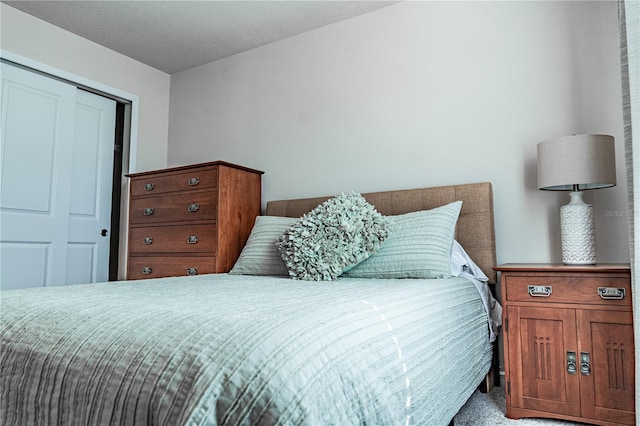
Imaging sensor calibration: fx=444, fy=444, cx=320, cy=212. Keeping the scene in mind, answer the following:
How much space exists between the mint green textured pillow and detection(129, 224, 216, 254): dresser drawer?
1.18m

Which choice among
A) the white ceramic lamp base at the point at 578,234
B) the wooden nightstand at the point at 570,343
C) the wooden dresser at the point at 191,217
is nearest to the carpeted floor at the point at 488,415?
the wooden nightstand at the point at 570,343

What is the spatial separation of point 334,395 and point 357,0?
269 centimetres

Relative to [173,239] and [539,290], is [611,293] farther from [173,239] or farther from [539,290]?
[173,239]

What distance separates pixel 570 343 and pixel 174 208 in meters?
2.56

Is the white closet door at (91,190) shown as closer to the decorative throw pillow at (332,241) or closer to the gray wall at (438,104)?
the gray wall at (438,104)

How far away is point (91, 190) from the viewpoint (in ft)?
11.9

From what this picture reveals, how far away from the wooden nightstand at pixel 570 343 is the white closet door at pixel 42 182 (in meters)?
3.06

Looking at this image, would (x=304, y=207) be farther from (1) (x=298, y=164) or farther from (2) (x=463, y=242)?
(2) (x=463, y=242)

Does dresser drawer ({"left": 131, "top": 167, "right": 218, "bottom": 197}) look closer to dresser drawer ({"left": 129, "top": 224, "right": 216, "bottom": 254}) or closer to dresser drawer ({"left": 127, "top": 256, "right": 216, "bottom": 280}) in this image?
dresser drawer ({"left": 129, "top": 224, "right": 216, "bottom": 254})

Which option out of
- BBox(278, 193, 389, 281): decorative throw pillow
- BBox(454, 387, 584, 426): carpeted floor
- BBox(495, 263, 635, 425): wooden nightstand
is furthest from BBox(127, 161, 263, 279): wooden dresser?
BBox(495, 263, 635, 425): wooden nightstand

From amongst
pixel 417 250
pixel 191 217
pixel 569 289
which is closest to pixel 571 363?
pixel 569 289

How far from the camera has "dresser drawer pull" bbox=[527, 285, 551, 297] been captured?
1.85 metres

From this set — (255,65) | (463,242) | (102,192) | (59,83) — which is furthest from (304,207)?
(59,83)

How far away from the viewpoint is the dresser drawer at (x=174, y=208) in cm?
302
